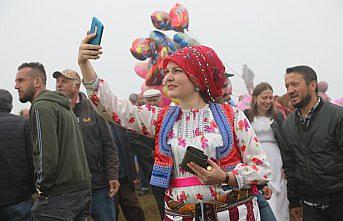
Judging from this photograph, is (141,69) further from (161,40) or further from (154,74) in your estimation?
(161,40)

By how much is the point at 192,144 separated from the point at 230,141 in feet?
0.61

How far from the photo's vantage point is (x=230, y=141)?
2135 mm

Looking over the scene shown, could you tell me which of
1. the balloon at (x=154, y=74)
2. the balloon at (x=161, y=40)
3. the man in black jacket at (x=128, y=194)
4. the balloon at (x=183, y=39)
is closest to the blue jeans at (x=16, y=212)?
the man in black jacket at (x=128, y=194)

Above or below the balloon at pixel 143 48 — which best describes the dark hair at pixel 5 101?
below

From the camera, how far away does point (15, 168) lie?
3.37m

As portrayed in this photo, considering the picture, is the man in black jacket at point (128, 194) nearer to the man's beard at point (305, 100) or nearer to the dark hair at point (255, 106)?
the dark hair at point (255, 106)

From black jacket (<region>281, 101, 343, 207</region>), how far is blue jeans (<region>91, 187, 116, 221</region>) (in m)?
1.71

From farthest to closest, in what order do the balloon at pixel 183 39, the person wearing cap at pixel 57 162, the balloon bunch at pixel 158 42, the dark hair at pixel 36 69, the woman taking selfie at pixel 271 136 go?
the balloon bunch at pixel 158 42 → the balloon at pixel 183 39 → the woman taking selfie at pixel 271 136 → the dark hair at pixel 36 69 → the person wearing cap at pixel 57 162

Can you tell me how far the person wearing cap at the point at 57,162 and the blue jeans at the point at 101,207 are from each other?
85 centimetres

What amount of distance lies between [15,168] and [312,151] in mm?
2258

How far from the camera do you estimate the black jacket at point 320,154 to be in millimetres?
3309

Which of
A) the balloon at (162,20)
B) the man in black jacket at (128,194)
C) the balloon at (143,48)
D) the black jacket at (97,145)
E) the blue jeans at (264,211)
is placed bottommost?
the man in black jacket at (128,194)

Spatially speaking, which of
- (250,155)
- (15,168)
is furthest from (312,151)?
(15,168)

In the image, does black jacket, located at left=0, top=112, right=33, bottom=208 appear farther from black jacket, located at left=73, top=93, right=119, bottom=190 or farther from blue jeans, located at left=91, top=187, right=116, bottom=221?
blue jeans, located at left=91, top=187, right=116, bottom=221
